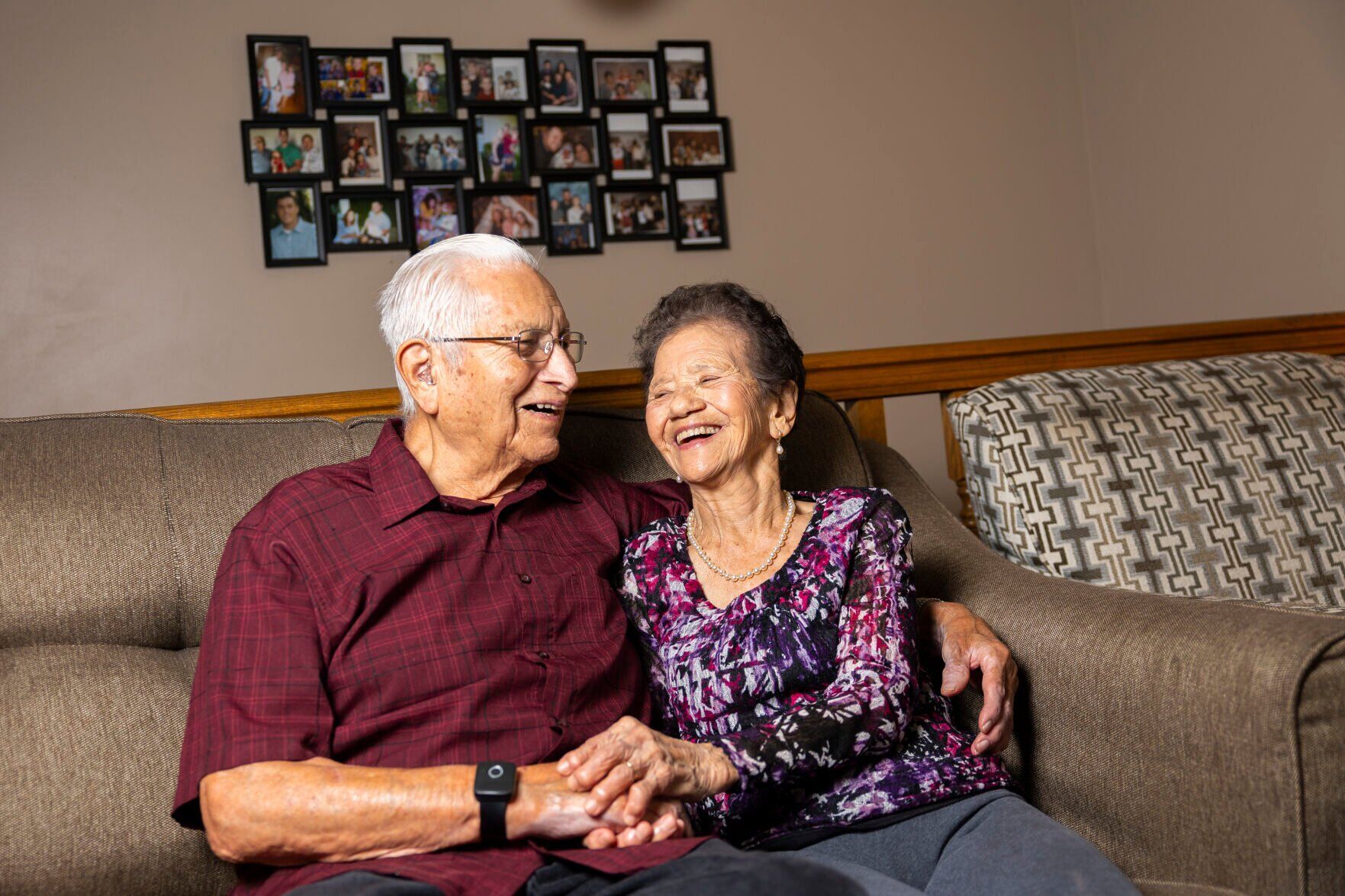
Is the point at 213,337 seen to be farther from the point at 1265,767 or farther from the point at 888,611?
the point at 1265,767

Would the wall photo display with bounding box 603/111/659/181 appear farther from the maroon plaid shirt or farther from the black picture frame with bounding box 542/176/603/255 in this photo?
the maroon plaid shirt

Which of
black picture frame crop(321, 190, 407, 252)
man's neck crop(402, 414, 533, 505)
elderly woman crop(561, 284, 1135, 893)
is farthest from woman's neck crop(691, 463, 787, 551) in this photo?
black picture frame crop(321, 190, 407, 252)

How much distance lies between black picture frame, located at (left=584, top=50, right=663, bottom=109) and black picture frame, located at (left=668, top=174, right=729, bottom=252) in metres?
0.28

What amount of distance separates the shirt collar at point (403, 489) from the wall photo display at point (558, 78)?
253cm

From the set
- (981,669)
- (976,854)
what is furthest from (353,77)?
(976,854)

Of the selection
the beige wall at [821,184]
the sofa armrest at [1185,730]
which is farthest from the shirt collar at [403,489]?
the beige wall at [821,184]

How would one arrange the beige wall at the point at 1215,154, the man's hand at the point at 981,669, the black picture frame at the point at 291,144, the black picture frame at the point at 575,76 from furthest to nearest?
1. the black picture frame at the point at 575,76
2. the black picture frame at the point at 291,144
3. the beige wall at the point at 1215,154
4. the man's hand at the point at 981,669

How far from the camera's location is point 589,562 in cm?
151

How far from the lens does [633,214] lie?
3.86 meters

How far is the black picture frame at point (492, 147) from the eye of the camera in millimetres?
3729

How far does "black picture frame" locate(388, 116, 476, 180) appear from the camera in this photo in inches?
144

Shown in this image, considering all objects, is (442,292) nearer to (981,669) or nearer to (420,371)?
(420,371)

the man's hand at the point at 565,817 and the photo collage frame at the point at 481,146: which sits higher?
the photo collage frame at the point at 481,146

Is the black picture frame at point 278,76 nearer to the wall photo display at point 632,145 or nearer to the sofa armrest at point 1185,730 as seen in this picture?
the wall photo display at point 632,145
